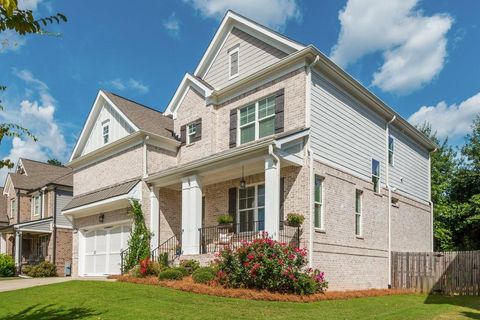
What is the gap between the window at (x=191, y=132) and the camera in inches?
768

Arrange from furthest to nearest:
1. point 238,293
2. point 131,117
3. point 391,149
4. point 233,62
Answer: point 131,117 → point 391,149 → point 233,62 → point 238,293

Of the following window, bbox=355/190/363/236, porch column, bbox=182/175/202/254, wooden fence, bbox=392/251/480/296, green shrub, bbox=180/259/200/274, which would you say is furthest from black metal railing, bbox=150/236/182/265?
wooden fence, bbox=392/251/480/296

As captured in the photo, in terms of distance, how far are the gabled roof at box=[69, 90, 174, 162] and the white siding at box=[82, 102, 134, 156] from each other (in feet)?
0.97

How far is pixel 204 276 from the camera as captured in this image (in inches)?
517

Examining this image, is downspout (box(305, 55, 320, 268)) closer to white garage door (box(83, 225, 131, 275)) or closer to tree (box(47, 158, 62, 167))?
white garage door (box(83, 225, 131, 275))

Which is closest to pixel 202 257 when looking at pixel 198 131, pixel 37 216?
pixel 198 131

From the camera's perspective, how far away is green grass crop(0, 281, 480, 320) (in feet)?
30.1

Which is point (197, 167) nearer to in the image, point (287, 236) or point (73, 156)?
point (287, 236)

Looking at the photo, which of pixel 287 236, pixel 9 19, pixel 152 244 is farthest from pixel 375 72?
pixel 9 19

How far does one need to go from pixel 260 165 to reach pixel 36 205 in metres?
22.8

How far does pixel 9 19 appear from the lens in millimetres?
4570

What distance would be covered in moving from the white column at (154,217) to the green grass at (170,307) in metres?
5.33

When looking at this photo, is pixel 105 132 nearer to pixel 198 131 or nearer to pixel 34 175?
pixel 198 131

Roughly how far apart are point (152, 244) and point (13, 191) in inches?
798
